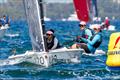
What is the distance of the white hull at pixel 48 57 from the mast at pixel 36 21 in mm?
402

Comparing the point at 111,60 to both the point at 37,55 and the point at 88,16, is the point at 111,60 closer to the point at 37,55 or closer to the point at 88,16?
the point at 37,55

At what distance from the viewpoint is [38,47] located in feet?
68.5

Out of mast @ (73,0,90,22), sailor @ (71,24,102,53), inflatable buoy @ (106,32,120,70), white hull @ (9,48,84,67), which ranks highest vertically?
inflatable buoy @ (106,32,120,70)

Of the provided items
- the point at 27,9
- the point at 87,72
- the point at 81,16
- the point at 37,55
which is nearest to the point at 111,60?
the point at 87,72

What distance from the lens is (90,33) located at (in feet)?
83.6

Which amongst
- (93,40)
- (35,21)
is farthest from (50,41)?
(93,40)

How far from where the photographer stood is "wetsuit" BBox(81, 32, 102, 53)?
23.8m

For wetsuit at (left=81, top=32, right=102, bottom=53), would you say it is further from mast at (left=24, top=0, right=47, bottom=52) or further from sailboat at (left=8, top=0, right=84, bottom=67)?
mast at (left=24, top=0, right=47, bottom=52)

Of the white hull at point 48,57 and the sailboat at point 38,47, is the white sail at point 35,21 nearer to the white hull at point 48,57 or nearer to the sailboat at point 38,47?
the sailboat at point 38,47

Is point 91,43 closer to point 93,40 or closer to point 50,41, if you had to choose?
point 93,40

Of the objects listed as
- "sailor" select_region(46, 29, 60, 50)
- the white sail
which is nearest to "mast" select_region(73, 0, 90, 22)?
"sailor" select_region(46, 29, 60, 50)

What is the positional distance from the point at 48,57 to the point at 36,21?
152 centimetres

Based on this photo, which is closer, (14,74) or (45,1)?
(14,74)

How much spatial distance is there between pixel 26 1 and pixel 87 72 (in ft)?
12.2
